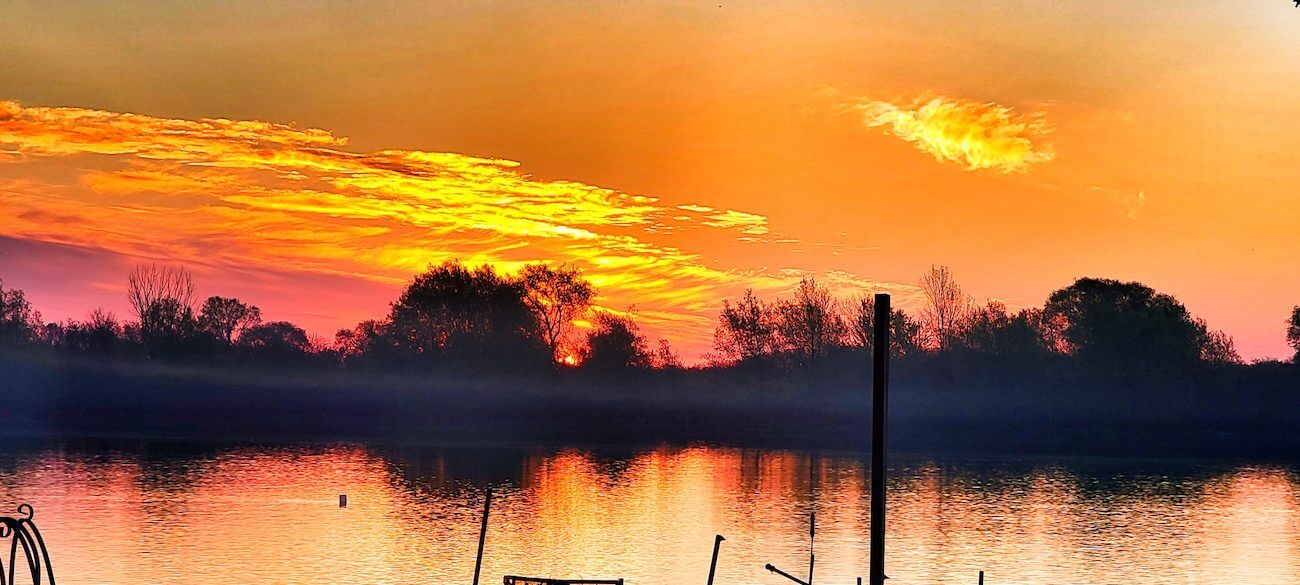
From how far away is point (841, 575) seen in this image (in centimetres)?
3997

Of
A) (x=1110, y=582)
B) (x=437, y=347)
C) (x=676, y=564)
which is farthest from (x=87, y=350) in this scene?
(x=1110, y=582)

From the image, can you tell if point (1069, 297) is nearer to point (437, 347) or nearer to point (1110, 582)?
point (437, 347)

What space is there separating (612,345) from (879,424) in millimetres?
79673

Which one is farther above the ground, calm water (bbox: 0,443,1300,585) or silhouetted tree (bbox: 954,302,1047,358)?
silhouetted tree (bbox: 954,302,1047,358)

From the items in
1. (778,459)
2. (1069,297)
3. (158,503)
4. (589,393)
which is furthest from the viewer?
(589,393)

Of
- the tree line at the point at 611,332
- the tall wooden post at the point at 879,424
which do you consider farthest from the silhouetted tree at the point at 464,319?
the tall wooden post at the point at 879,424

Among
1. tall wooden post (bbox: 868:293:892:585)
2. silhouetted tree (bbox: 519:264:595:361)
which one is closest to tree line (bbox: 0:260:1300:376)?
silhouetted tree (bbox: 519:264:595:361)

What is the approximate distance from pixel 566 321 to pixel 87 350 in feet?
114

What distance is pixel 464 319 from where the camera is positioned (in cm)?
9912

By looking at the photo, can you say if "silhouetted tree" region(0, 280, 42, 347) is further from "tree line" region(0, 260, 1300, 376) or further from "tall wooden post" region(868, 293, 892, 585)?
"tall wooden post" region(868, 293, 892, 585)

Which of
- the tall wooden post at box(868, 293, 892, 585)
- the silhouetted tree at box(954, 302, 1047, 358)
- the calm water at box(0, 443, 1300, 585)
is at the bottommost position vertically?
the calm water at box(0, 443, 1300, 585)

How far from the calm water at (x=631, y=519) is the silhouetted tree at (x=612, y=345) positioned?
16065 mm

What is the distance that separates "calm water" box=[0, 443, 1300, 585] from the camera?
135 feet

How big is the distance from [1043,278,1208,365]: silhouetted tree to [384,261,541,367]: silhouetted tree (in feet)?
116
